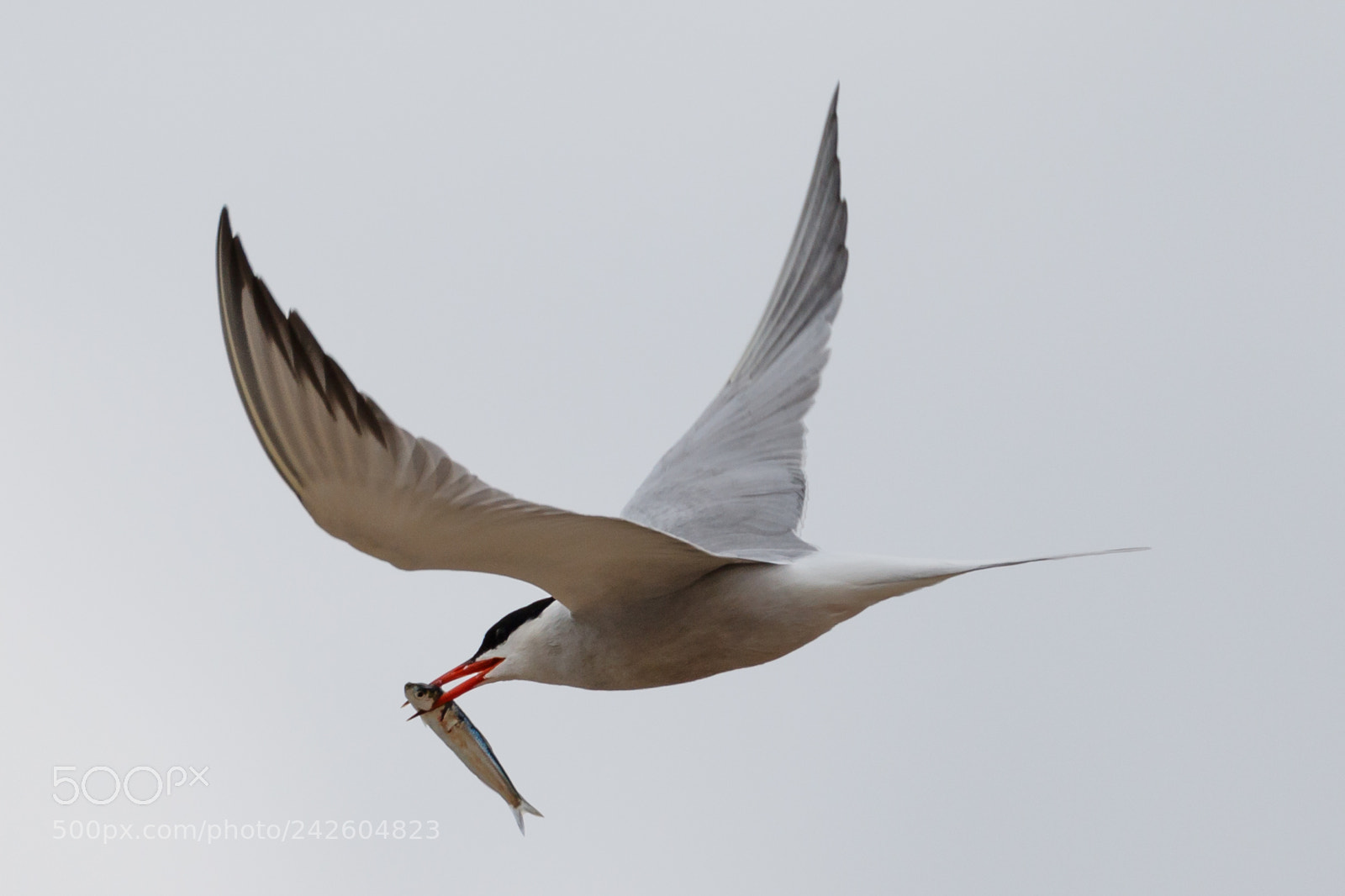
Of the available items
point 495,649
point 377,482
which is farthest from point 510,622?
point 377,482

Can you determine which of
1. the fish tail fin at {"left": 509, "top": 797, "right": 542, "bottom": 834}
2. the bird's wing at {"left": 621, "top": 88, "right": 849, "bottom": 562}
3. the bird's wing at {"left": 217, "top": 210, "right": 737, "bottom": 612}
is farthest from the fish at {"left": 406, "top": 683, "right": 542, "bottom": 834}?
the bird's wing at {"left": 621, "top": 88, "right": 849, "bottom": 562}

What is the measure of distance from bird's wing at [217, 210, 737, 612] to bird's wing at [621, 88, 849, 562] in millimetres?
739

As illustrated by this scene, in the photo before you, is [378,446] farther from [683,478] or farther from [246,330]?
[683,478]

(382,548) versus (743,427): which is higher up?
(743,427)

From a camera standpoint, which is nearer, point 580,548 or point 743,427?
point 580,548

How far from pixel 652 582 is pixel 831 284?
168cm

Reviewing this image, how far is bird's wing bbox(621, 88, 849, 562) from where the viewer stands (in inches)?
173

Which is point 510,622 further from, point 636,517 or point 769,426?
point 769,426

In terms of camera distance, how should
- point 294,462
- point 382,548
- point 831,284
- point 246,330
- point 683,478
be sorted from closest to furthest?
1. point 246,330
2. point 294,462
3. point 382,548
4. point 683,478
5. point 831,284

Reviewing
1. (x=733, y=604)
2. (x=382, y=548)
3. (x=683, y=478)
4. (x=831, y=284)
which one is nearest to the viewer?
(x=382, y=548)

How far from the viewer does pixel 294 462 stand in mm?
2984

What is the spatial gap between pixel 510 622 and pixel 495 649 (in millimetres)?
87

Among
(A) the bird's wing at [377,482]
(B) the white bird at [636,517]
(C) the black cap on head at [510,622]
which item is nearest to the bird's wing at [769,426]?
(B) the white bird at [636,517]

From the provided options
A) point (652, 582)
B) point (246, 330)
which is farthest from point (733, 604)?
point (246, 330)
